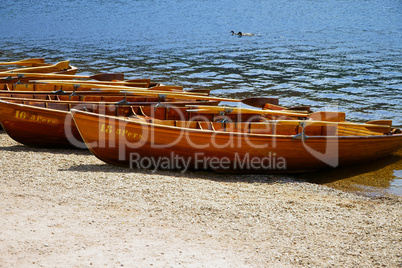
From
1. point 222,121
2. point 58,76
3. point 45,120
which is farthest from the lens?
point 58,76

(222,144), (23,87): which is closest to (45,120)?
(23,87)

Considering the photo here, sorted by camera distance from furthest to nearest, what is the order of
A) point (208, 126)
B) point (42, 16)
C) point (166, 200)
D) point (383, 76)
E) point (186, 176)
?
point (42, 16) → point (383, 76) → point (208, 126) → point (186, 176) → point (166, 200)

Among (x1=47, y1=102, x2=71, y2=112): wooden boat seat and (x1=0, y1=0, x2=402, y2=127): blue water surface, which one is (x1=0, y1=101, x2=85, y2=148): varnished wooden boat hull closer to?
(x1=47, y1=102, x2=71, y2=112): wooden boat seat

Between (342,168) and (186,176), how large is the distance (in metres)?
3.65

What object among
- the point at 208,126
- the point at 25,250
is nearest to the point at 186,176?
the point at 208,126

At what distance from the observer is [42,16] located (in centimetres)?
4766

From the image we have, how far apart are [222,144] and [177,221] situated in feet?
9.48

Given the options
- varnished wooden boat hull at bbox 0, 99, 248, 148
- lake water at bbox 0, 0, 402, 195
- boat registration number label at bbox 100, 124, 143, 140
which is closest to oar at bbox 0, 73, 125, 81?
varnished wooden boat hull at bbox 0, 99, 248, 148

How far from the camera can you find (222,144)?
913cm

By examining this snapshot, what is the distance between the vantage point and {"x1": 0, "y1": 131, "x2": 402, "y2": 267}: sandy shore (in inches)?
219

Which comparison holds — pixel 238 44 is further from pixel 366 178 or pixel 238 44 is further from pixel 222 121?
pixel 366 178

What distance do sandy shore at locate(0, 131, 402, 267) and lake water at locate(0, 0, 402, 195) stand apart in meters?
7.78

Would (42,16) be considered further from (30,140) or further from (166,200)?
(166,200)

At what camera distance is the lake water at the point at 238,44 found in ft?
61.6
